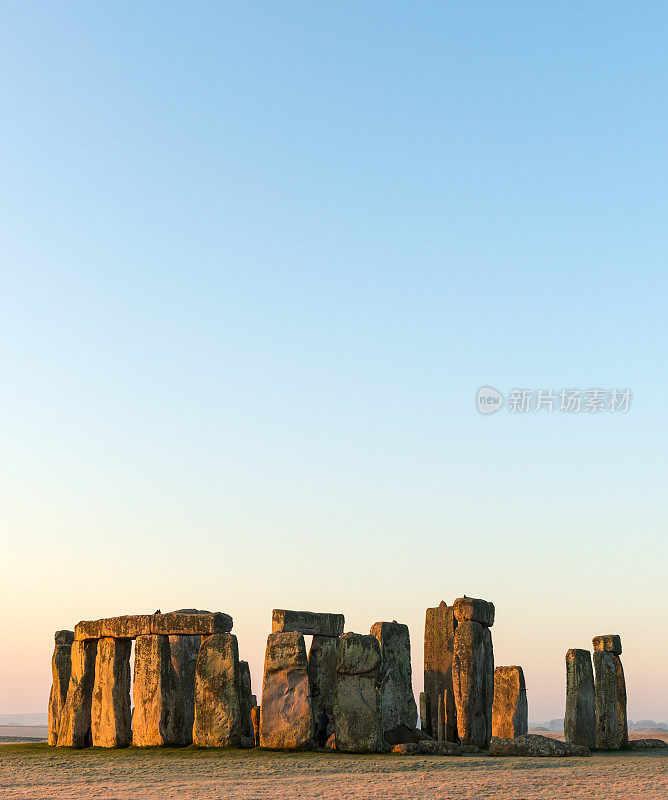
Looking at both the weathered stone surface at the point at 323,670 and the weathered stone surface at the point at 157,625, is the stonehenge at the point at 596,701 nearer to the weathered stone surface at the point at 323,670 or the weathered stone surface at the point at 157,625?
the weathered stone surface at the point at 323,670

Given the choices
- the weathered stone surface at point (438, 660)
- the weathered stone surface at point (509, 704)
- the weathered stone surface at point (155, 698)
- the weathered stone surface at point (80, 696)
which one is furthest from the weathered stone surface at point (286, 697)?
the weathered stone surface at point (509, 704)

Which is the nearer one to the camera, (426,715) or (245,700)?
(245,700)

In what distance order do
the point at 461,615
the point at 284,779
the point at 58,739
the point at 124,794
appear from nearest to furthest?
the point at 124,794 < the point at 284,779 < the point at 461,615 < the point at 58,739

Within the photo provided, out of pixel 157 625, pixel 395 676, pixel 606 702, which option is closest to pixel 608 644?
pixel 606 702

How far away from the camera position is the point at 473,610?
61.8ft

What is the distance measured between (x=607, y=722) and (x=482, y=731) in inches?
115

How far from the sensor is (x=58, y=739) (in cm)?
2019

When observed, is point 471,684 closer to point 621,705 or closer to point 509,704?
point 509,704

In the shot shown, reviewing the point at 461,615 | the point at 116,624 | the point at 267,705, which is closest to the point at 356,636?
the point at 267,705

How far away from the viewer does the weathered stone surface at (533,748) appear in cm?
1544

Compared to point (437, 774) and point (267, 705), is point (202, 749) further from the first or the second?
point (437, 774)

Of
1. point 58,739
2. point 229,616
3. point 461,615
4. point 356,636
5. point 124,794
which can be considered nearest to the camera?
point 124,794

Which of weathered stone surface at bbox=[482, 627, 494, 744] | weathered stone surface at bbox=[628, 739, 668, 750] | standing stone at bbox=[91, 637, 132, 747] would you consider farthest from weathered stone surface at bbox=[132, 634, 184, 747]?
weathered stone surface at bbox=[628, 739, 668, 750]

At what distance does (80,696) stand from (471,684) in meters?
7.28
